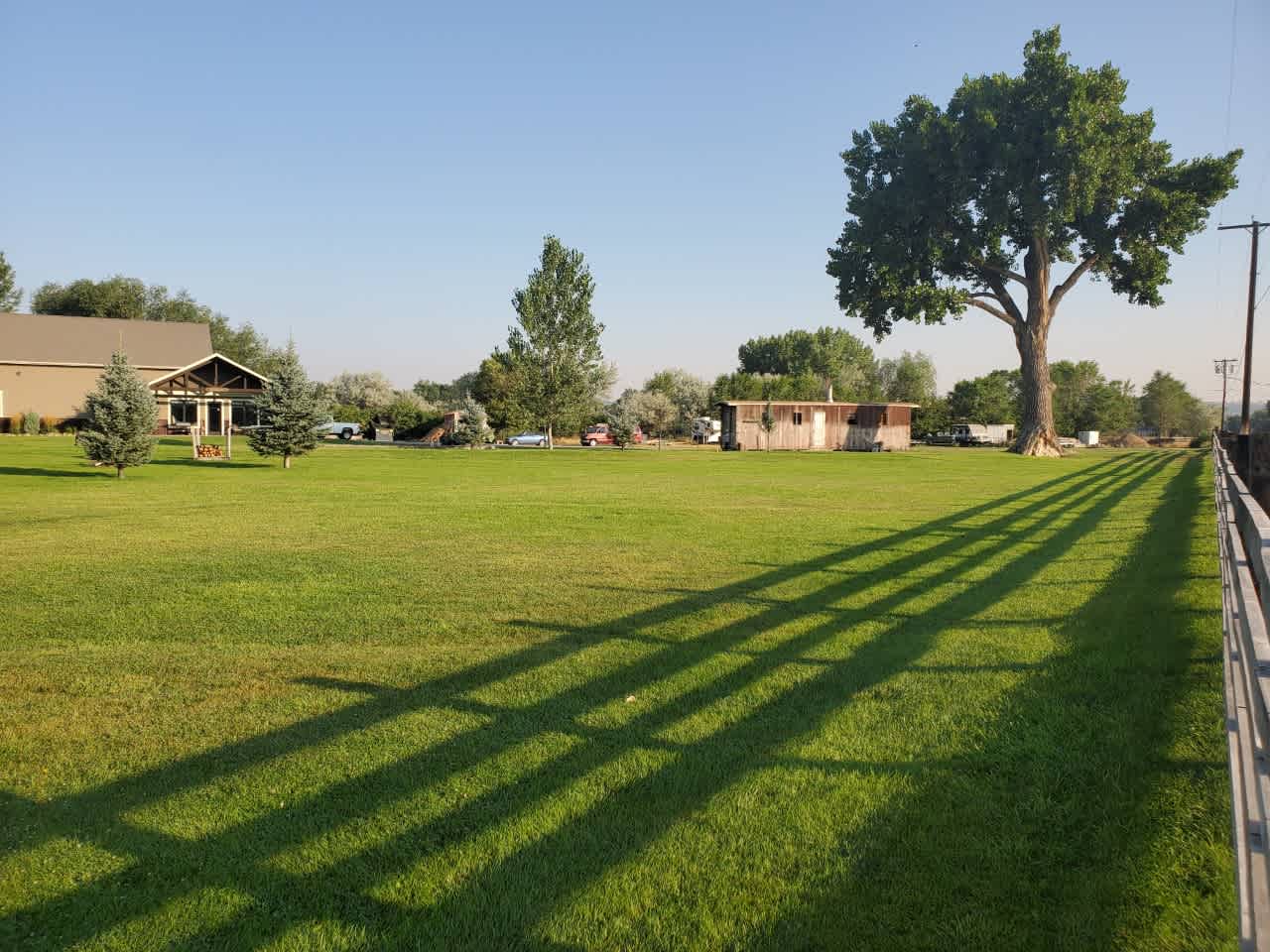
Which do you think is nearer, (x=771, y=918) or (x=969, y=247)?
(x=771, y=918)

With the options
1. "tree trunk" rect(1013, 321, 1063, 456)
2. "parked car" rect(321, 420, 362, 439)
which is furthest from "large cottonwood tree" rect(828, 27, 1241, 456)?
"parked car" rect(321, 420, 362, 439)

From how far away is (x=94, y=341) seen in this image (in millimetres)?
55469

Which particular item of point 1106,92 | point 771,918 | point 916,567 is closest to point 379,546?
point 916,567

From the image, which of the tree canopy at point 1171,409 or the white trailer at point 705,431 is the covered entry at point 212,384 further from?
the tree canopy at point 1171,409

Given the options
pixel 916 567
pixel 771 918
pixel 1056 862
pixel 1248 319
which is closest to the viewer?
pixel 771 918

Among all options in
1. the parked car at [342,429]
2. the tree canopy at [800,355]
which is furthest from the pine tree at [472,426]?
the tree canopy at [800,355]

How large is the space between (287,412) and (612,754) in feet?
91.5

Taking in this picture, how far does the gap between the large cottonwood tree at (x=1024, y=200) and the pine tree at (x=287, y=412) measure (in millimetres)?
35539

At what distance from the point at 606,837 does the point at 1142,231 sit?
5691cm

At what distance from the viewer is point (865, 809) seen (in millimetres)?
3625

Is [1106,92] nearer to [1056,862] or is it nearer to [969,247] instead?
[969,247]

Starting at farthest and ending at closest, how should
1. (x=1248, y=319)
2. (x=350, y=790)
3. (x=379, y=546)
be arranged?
(x=1248, y=319)
(x=379, y=546)
(x=350, y=790)

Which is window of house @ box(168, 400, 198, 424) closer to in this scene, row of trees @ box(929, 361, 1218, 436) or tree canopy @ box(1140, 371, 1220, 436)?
row of trees @ box(929, 361, 1218, 436)

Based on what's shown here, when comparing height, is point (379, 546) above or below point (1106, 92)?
below
